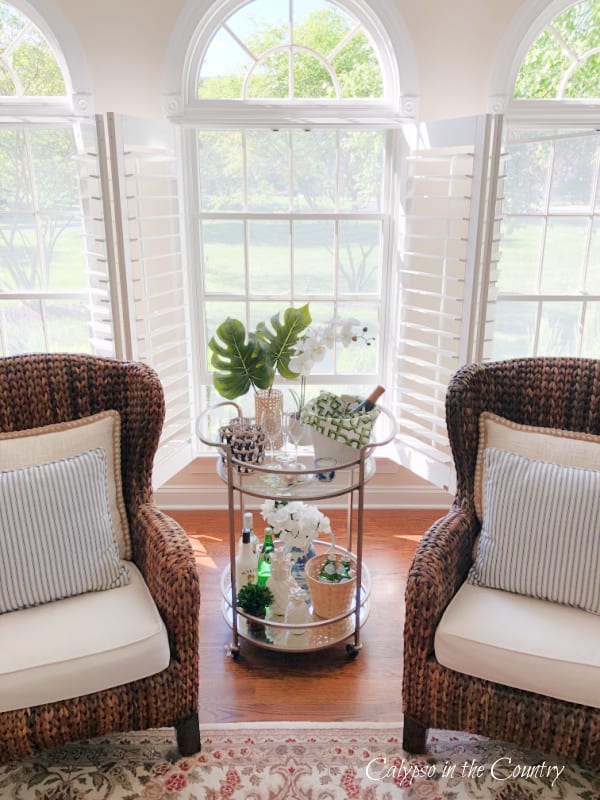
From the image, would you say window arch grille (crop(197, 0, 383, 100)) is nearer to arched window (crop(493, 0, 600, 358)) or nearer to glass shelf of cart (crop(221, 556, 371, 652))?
arched window (crop(493, 0, 600, 358))

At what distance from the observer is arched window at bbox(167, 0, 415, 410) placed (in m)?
2.69

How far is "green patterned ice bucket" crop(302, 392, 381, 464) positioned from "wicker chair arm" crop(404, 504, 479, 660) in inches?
14.1

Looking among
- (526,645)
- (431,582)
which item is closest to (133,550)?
(431,582)

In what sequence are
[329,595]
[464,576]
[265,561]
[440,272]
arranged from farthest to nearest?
[440,272]
[265,561]
[329,595]
[464,576]

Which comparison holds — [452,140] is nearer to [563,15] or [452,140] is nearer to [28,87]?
[563,15]

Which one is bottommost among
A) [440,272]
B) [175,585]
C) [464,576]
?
[464,576]

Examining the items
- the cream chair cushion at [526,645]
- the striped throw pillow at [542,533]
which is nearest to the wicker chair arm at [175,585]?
the cream chair cushion at [526,645]

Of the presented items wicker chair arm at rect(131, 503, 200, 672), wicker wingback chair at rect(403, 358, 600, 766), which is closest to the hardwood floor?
wicker wingback chair at rect(403, 358, 600, 766)

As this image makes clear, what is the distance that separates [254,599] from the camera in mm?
2186

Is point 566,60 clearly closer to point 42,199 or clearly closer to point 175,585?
point 42,199

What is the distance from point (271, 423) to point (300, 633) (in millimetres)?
729

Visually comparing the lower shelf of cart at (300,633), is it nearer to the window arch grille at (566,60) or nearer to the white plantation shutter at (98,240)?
the white plantation shutter at (98,240)

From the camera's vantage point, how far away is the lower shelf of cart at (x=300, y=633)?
83.5 inches

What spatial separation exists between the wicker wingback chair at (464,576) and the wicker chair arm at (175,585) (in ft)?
1.85
